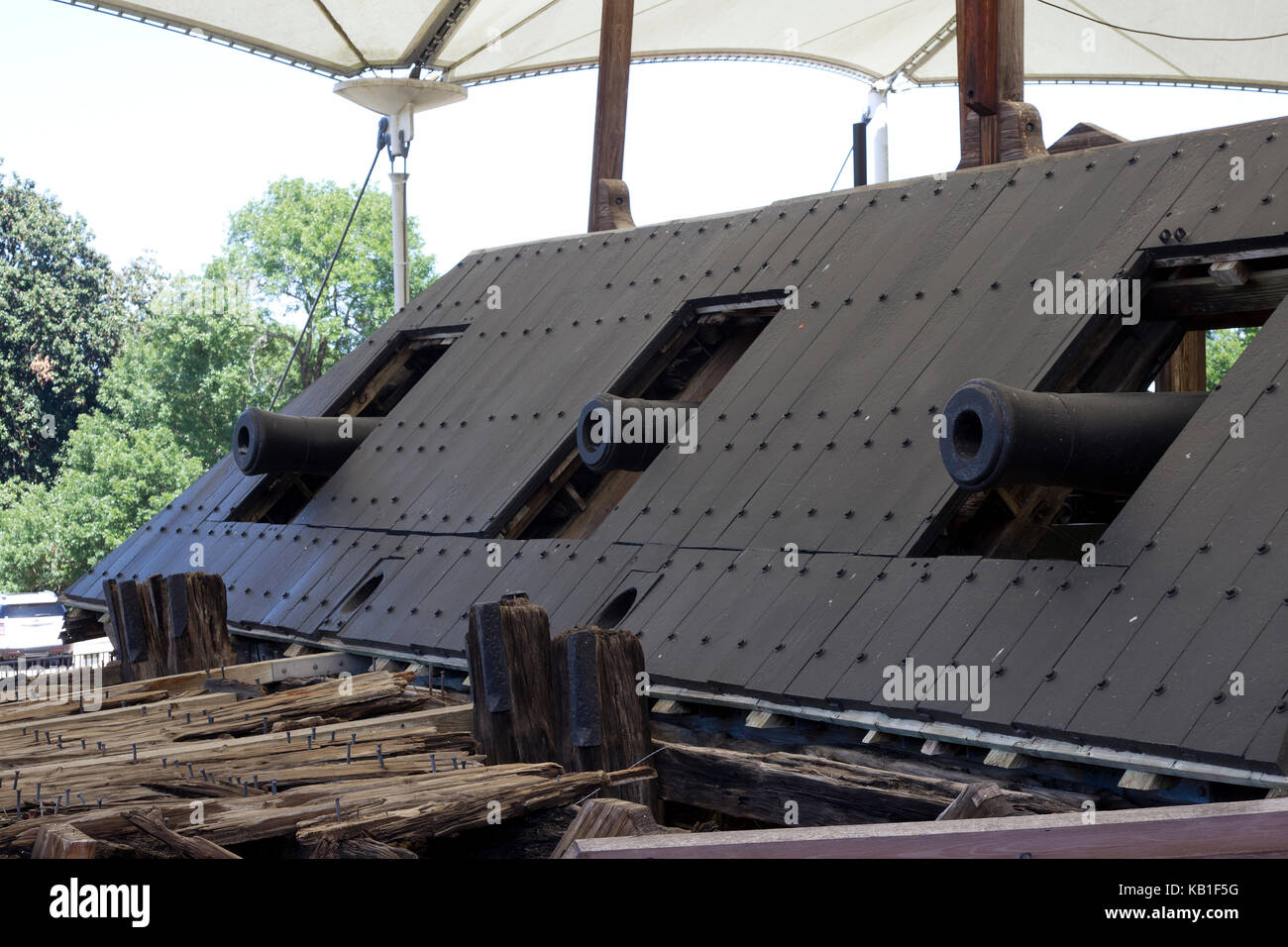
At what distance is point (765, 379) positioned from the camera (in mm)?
9094

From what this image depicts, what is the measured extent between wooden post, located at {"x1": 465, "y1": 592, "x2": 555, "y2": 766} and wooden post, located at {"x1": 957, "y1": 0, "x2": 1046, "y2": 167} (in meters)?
4.55

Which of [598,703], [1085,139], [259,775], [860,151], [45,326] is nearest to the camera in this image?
[259,775]

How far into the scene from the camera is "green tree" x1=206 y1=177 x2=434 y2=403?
4819 centimetres

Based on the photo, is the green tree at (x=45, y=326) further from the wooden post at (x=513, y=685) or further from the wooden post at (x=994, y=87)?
the wooden post at (x=513, y=685)

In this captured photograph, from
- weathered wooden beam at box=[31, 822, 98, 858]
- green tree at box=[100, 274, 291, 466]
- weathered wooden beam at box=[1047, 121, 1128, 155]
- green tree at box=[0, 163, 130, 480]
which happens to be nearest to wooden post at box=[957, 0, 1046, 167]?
weathered wooden beam at box=[1047, 121, 1128, 155]

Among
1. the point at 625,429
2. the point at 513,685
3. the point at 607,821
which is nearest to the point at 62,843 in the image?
the point at 607,821

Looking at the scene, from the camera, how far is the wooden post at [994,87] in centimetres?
952

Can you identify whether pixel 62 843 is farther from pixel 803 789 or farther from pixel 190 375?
pixel 190 375

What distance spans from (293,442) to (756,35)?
61.5 ft

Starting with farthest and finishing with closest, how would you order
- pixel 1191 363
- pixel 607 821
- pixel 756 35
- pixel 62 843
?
1. pixel 756 35
2. pixel 1191 363
3. pixel 607 821
4. pixel 62 843

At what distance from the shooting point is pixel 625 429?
30.0 ft

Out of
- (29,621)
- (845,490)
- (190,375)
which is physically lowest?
(29,621)

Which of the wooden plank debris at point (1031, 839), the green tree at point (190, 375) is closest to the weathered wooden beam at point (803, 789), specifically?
the wooden plank debris at point (1031, 839)
